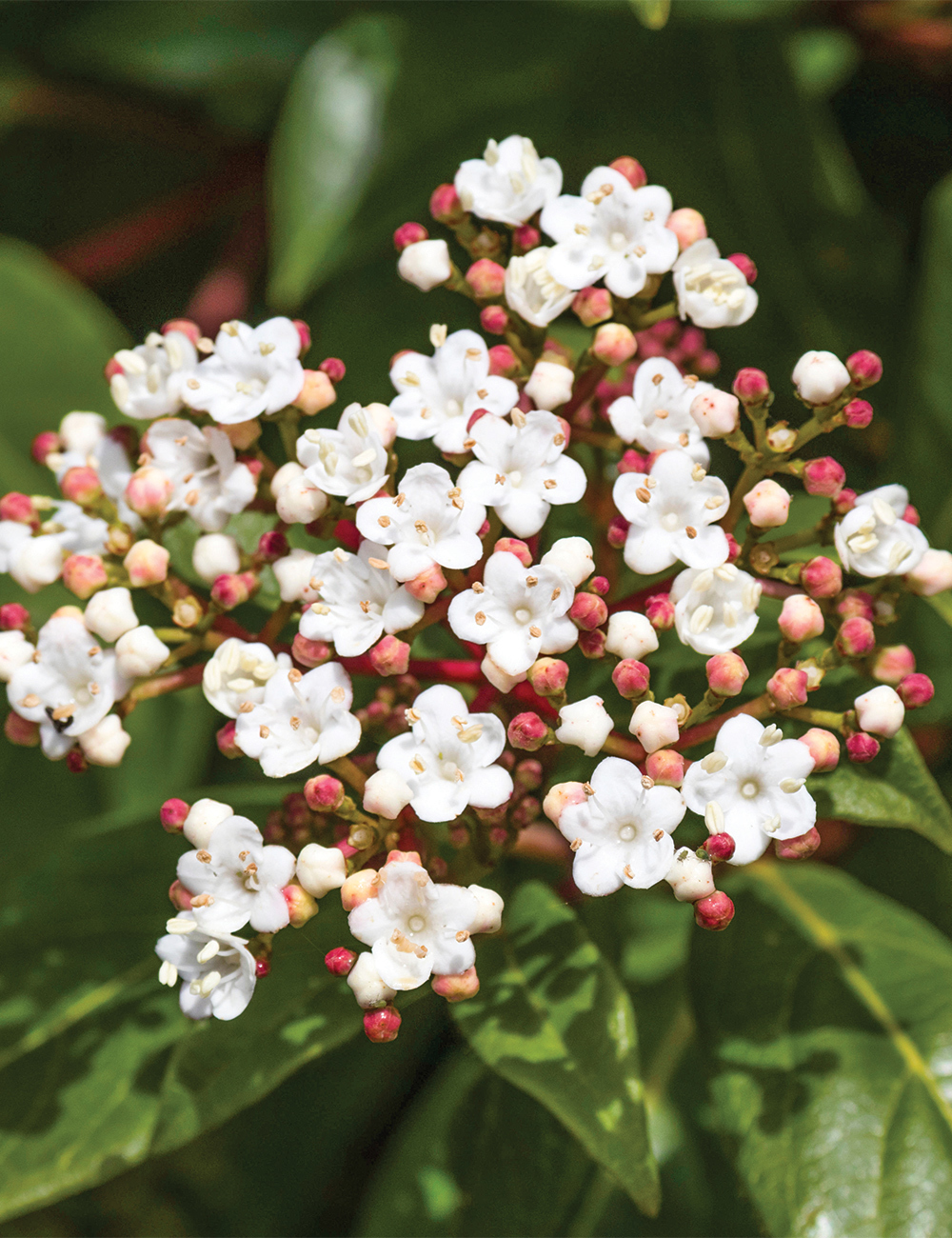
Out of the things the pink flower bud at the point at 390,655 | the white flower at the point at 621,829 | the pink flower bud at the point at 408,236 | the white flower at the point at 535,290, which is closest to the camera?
the white flower at the point at 621,829

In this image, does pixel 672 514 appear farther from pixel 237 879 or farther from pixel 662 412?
pixel 237 879

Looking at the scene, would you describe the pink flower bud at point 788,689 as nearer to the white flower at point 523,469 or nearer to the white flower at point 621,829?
the white flower at point 621,829

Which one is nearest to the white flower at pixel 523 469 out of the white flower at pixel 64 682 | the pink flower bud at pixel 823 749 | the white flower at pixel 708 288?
the white flower at pixel 708 288

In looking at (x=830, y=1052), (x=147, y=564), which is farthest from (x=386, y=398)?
(x=830, y=1052)

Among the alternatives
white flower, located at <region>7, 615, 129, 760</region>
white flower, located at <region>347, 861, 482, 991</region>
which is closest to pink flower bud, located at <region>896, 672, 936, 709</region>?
white flower, located at <region>347, 861, 482, 991</region>

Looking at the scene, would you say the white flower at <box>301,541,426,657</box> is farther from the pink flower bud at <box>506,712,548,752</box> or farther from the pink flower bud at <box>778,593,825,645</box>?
the pink flower bud at <box>778,593,825,645</box>

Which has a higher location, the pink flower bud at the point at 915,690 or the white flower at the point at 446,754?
the pink flower bud at the point at 915,690
